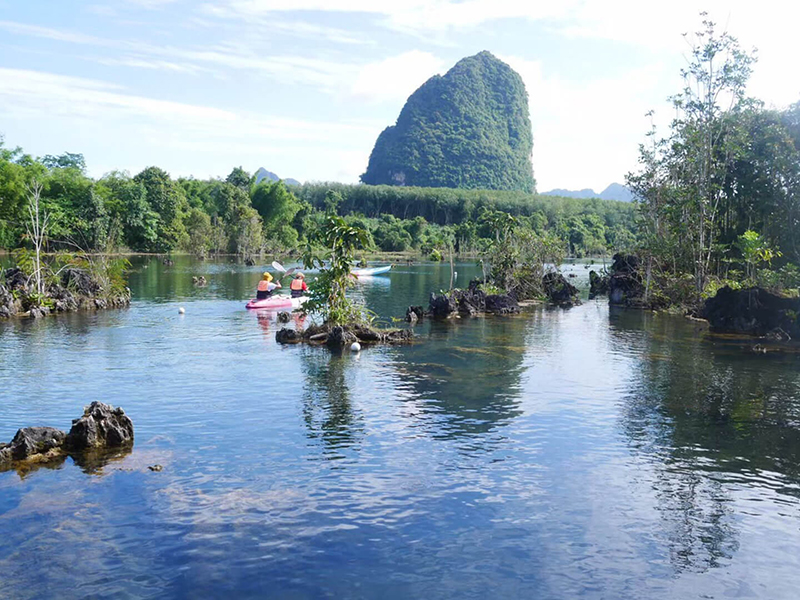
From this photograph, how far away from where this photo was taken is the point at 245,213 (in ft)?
398

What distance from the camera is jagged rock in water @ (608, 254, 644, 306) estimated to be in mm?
54156

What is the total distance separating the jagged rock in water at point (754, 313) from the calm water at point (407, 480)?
23.1 feet

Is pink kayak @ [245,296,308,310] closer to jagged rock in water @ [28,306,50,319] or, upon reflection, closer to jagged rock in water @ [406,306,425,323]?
jagged rock in water @ [406,306,425,323]

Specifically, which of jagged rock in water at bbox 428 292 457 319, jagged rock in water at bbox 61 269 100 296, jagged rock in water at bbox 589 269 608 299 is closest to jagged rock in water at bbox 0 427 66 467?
jagged rock in water at bbox 428 292 457 319

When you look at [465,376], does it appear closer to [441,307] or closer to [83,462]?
[83,462]

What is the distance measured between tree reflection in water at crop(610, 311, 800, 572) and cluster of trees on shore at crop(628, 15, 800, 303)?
1047cm

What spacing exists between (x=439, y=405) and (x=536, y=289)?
36158mm

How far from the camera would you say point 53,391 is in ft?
68.9

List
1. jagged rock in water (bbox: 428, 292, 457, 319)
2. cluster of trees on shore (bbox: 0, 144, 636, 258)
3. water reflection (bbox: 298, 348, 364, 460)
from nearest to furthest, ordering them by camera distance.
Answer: water reflection (bbox: 298, 348, 364, 460)
jagged rock in water (bbox: 428, 292, 457, 319)
cluster of trees on shore (bbox: 0, 144, 636, 258)

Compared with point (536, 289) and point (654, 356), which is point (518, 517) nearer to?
point (654, 356)

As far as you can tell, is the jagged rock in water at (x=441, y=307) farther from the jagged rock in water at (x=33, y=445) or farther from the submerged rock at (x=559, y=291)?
the jagged rock in water at (x=33, y=445)

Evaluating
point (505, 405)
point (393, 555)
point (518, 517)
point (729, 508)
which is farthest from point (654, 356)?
point (393, 555)

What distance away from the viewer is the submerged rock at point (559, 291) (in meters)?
54.4

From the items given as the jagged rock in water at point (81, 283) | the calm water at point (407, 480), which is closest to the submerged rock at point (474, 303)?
the calm water at point (407, 480)
